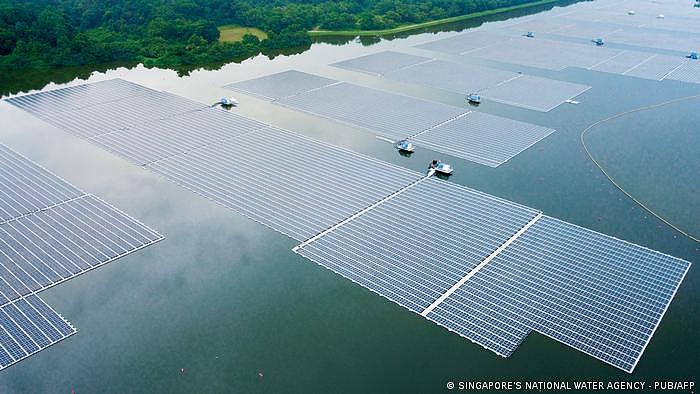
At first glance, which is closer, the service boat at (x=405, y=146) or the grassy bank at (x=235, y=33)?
the service boat at (x=405, y=146)

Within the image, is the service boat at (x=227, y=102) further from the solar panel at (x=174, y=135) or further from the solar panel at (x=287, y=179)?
the solar panel at (x=287, y=179)

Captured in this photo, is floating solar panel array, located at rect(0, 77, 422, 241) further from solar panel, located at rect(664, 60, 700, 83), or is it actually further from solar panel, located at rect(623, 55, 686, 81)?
solar panel, located at rect(664, 60, 700, 83)

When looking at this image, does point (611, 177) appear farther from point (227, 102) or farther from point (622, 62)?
point (622, 62)

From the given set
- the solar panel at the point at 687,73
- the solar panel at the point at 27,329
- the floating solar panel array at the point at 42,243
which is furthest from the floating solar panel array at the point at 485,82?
the solar panel at the point at 27,329

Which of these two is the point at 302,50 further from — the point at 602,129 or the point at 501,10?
the point at 501,10

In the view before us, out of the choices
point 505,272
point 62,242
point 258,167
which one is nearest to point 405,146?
point 258,167
